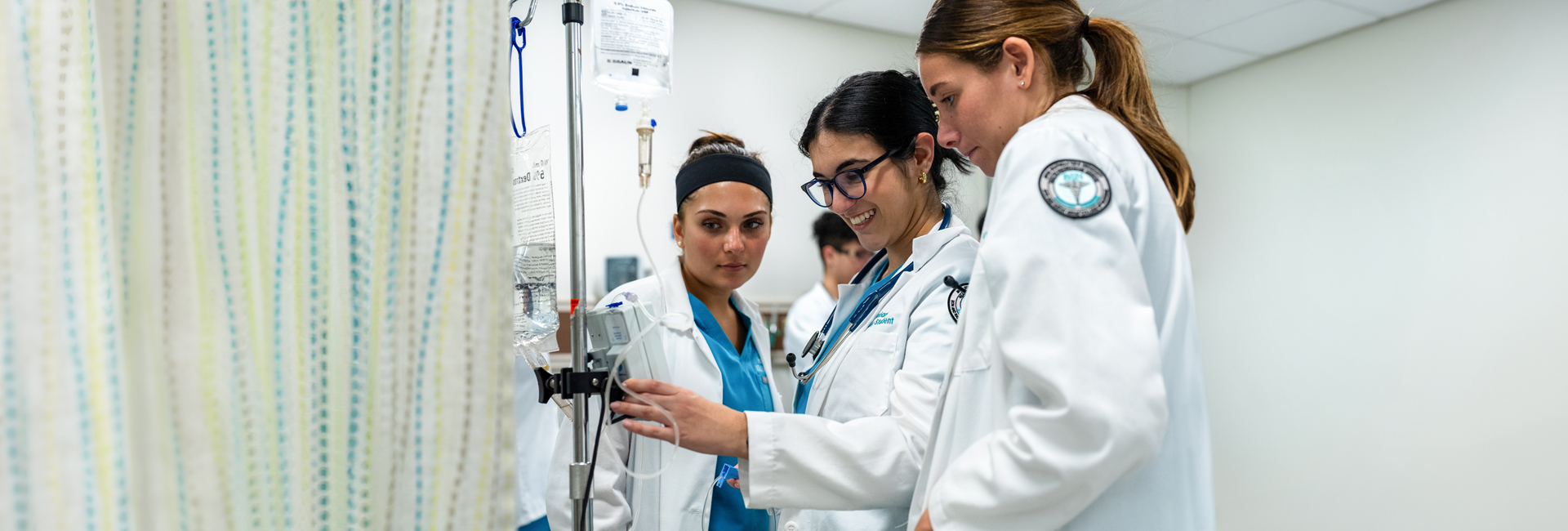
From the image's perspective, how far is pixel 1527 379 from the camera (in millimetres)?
3242

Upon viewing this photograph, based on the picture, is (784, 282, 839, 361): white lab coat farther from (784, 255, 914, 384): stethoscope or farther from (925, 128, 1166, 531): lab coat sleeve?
(925, 128, 1166, 531): lab coat sleeve

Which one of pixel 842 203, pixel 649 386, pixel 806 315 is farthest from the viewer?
pixel 806 315

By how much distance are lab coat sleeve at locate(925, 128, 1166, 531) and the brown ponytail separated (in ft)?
0.45

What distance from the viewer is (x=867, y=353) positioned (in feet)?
4.00

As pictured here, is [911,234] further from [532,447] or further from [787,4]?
[787,4]

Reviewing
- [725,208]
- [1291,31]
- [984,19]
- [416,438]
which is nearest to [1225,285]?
[1291,31]

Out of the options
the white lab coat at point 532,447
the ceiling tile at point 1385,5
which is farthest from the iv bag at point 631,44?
the ceiling tile at point 1385,5

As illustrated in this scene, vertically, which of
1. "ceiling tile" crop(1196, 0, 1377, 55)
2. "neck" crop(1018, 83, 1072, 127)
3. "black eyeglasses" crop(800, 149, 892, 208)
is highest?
"ceiling tile" crop(1196, 0, 1377, 55)

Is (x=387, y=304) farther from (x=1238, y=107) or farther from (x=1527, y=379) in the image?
(x=1238, y=107)

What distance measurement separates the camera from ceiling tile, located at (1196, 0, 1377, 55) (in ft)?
11.8

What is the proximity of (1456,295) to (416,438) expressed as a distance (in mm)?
4194

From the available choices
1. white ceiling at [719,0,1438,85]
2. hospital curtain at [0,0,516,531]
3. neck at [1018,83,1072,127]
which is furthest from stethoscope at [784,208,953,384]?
white ceiling at [719,0,1438,85]

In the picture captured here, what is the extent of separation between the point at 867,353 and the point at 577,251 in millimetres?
456

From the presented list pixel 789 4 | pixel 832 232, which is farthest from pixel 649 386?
pixel 789 4
